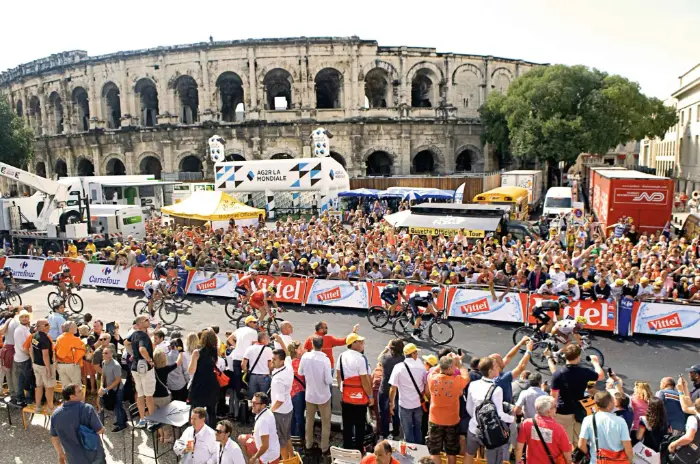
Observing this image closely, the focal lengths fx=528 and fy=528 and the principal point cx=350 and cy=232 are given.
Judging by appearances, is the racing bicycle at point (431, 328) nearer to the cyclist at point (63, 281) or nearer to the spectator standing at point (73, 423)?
the spectator standing at point (73, 423)

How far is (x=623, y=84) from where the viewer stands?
41.2m

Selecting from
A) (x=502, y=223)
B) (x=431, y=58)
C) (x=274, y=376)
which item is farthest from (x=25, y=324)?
(x=431, y=58)

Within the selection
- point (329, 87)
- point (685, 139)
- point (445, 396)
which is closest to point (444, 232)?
point (445, 396)

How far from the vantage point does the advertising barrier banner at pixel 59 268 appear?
1983cm

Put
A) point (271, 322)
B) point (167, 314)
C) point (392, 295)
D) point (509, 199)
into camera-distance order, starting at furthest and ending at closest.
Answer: point (509, 199)
point (167, 314)
point (271, 322)
point (392, 295)

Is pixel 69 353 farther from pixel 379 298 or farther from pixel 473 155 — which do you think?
pixel 473 155

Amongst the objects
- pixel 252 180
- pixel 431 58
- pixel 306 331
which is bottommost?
pixel 306 331

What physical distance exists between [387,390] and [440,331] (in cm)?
563

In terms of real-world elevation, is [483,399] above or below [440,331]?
above

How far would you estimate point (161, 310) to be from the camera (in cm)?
1598

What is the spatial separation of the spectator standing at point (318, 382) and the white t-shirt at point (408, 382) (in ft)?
3.26

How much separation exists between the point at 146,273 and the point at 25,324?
899cm

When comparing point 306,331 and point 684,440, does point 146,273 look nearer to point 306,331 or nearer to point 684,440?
point 306,331

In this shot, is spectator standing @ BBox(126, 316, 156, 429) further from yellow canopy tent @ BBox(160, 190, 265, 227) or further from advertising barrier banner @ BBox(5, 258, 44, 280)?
yellow canopy tent @ BBox(160, 190, 265, 227)
